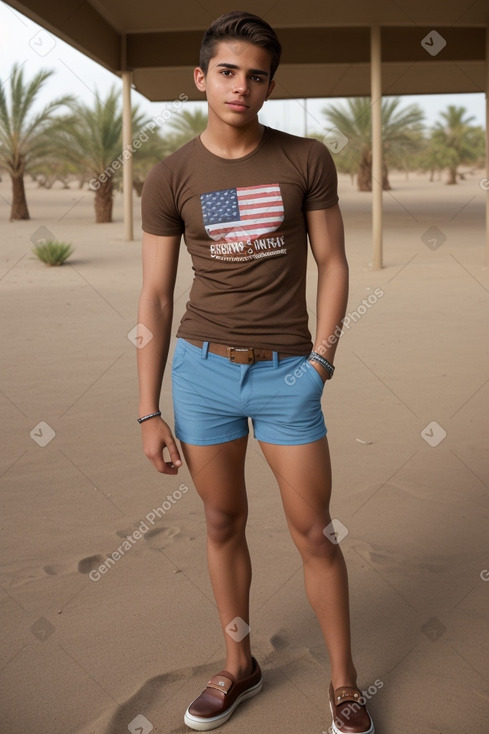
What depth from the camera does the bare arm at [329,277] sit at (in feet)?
8.07

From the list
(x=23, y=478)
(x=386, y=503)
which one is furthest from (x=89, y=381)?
(x=386, y=503)

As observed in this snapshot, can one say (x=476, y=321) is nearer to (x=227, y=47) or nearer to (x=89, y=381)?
(x=89, y=381)

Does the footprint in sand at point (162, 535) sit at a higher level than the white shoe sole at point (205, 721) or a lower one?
higher

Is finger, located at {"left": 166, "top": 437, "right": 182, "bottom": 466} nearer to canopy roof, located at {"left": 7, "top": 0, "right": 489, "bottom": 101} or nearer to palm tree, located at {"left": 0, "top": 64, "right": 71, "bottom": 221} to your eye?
canopy roof, located at {"left": 7, "top": 0, "right": 489, "bottom": 101}

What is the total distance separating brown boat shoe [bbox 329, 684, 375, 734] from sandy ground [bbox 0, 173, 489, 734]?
0.11 meters

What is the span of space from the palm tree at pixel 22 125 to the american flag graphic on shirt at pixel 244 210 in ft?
71.4

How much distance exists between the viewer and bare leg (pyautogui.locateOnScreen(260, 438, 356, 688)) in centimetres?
247

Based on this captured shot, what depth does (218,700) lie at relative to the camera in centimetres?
266

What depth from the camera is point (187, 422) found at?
8.32 ft

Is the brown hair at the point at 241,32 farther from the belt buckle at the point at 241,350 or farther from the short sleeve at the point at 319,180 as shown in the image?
the belt buckle at the point at 241,350

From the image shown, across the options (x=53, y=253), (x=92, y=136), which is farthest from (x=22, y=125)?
(x=53, y=253)

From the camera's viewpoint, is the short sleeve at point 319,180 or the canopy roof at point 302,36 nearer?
the short sleeve at point 319,180

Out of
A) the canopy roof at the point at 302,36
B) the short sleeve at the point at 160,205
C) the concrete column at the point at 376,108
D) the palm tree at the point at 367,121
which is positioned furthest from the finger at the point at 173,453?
the palm tree at the point at 367,121

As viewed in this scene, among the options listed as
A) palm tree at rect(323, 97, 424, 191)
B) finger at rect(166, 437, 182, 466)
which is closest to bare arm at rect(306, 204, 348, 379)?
finger at rect(166, 437, 182, 466)
